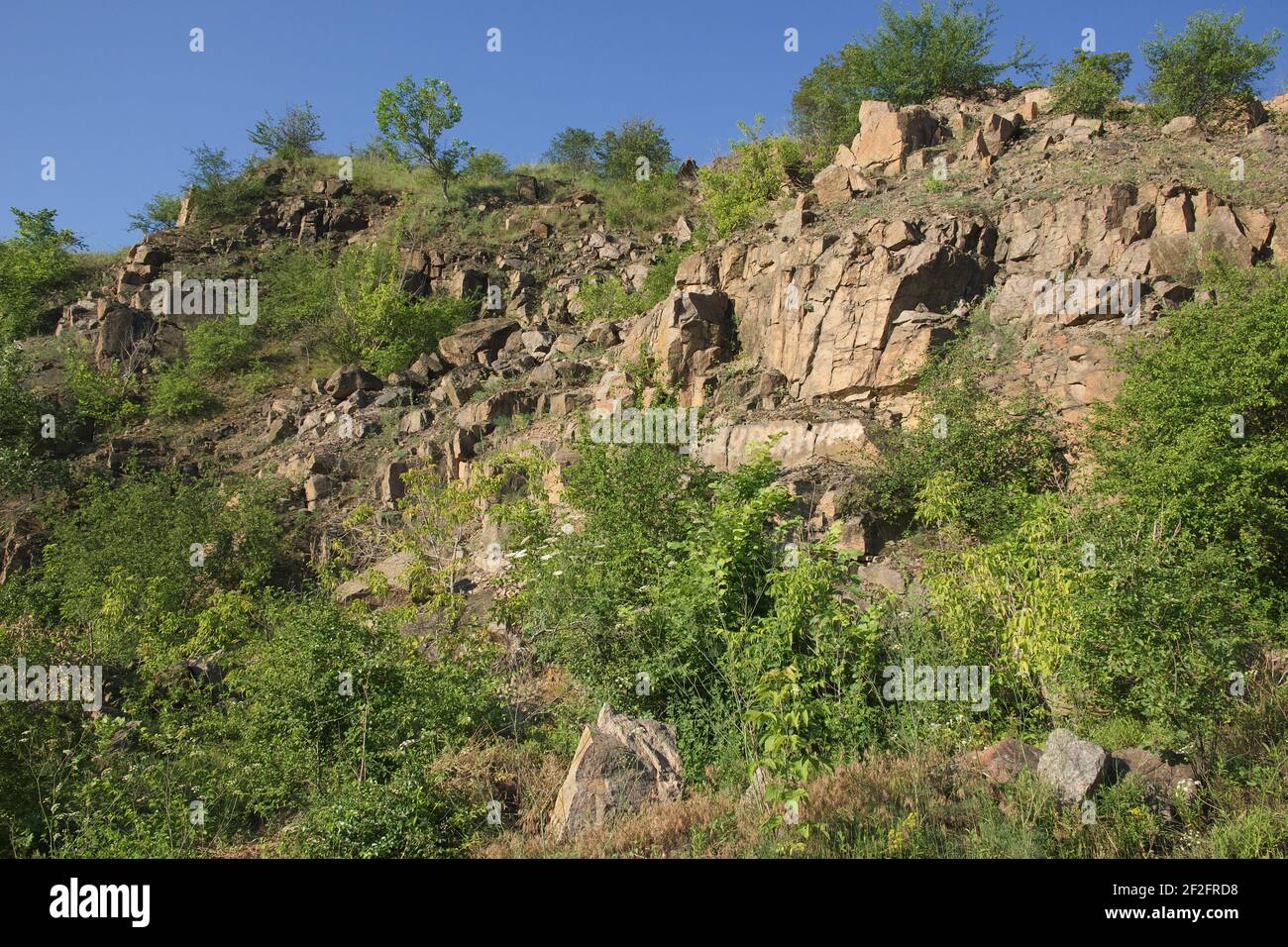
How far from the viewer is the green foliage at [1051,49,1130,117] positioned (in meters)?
20.4

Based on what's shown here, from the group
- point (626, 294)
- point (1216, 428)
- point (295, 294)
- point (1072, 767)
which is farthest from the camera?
point (295, 294)

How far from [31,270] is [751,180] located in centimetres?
2615

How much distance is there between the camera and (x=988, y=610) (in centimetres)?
786

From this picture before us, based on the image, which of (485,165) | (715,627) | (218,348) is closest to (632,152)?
(485,165)

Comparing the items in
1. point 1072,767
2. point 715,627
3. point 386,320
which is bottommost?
point 1072,767

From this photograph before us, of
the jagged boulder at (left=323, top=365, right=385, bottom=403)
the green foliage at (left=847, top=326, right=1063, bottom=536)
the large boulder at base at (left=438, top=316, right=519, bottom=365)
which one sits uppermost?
the large boulder at base at (left=438, top=316, right=519, bottom=365)

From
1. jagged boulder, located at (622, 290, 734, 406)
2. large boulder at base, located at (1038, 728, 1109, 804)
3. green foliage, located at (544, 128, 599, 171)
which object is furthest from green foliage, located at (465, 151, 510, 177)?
large boulder at base, located at (1038, 728, 1109, 804)

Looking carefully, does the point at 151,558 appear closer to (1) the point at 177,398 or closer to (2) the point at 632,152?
(1) the point at 177,398

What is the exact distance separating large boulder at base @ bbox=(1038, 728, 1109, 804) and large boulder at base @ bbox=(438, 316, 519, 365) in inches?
742

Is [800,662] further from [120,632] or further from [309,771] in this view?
[120,632]

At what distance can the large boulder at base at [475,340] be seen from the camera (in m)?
22.4

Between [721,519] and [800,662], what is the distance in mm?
1887

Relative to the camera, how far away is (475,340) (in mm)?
22516

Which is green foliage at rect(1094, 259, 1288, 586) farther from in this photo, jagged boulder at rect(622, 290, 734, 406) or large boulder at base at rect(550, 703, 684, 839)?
jagged boulder at rect(622, 290, 734, 406)
